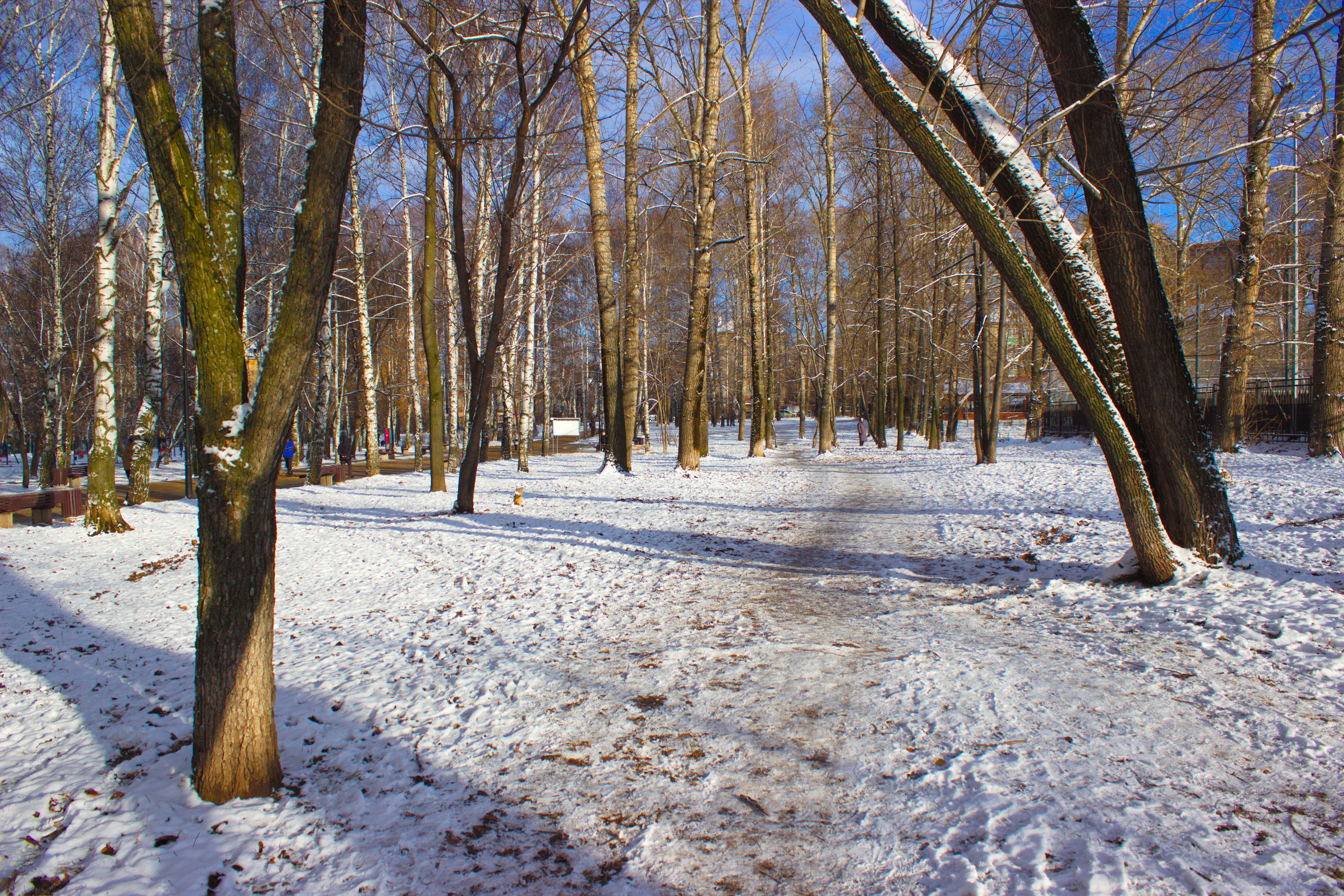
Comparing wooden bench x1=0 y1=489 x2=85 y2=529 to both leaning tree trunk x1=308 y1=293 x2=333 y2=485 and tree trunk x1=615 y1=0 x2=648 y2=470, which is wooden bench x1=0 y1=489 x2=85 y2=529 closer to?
leaning tree trunk x1=308 y1=293 x2=333 y2=485

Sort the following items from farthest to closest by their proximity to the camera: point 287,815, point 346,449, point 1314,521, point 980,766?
1. point 346,449
2. point 1314,521
3. point 980,766
4. point 287,815

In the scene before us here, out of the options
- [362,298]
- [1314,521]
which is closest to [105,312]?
[362,298]

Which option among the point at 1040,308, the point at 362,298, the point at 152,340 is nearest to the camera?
the point at 1040,308

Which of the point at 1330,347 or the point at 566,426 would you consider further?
the point at 566,426

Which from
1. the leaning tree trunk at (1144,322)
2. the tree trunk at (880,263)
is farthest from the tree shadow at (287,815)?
the tree trunk at (880,263)

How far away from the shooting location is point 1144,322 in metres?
5.56

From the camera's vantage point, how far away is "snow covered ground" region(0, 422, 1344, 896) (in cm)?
255

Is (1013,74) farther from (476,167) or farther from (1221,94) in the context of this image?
(476,167)

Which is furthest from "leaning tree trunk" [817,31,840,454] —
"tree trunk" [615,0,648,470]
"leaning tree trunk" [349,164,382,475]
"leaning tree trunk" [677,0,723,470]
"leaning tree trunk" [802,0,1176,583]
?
"leaning tree trunk" [802,0,1176,583]

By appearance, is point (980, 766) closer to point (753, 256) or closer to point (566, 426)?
point (753, 256)

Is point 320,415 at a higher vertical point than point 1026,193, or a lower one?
lower

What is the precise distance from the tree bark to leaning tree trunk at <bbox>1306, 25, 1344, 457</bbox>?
16.3 m

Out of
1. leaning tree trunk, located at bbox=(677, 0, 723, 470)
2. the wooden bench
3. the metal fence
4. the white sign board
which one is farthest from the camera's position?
the white sign board

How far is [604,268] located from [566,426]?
3695 centimetres
